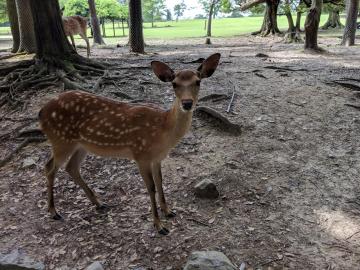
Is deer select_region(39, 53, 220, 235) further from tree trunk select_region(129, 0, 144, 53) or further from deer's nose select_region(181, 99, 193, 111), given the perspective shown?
tree trunk select_region(129, 0, 144, 53)

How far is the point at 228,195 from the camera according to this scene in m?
5.09

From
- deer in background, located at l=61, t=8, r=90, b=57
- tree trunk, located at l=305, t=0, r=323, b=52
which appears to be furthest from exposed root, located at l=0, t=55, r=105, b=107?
A: tree trunk, located at l=305, t=0, r=323, b=52

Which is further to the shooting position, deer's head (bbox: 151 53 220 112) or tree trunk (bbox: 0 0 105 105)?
tree trunk (bbox: 0 0 105 105)

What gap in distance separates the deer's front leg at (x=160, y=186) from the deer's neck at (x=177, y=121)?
447 mm

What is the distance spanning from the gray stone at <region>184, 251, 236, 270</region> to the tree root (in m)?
2.95

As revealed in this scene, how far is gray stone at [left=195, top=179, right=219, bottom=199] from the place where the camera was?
197 inches

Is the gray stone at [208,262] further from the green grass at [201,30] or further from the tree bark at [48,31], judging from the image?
the green grass at [201,30]

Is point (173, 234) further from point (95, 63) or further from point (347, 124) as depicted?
point (95, 63)

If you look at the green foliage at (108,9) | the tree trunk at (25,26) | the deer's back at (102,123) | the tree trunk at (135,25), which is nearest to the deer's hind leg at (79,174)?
the deer's back at (102,123)

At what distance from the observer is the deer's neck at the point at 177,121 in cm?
421

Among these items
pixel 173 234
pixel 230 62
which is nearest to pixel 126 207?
pixel 173 234

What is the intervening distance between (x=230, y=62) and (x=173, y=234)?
7.72 metres

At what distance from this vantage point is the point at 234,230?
4.48m

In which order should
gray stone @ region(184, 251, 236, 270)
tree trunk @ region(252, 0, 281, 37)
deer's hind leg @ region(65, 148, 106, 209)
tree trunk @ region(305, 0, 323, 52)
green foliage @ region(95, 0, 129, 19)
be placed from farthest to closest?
1. green foliage @ region(95, 0, 129, 19)
2. tree trunk @ region(252, 0, 281, 37)
3. tree trunk @ region(305, 0, 323, 52)
4. deer's hind leg @ region(65, 148, 106, 209)
5. gray stone @ region(184, 251, 236, 270)
